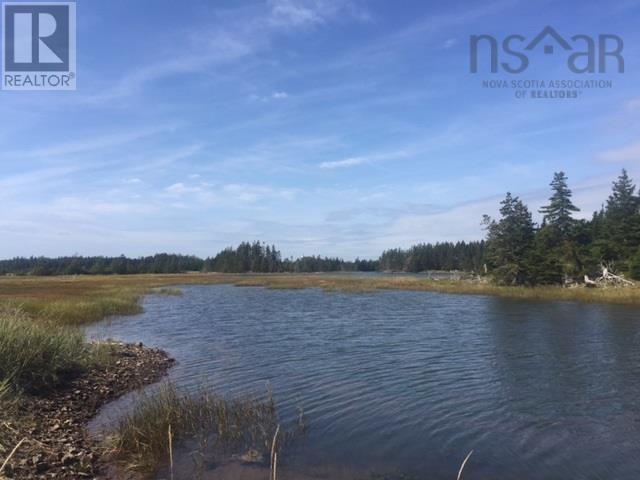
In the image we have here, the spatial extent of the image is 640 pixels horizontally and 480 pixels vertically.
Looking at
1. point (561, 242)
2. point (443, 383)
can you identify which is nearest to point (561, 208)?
point (561, 242)

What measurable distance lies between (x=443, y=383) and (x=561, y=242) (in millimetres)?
52346

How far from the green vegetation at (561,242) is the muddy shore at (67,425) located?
53.1 m

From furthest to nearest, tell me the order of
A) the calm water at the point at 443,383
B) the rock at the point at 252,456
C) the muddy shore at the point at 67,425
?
the calm water at the point at 443,383, the rock at the point at 252,456, the muddy shore at the point at 67,425

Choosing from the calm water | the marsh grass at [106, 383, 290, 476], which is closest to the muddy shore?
the marsh grass at [106, 383, 290, 476]

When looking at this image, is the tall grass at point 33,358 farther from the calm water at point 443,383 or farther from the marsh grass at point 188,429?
the marsh grass at point 188,429

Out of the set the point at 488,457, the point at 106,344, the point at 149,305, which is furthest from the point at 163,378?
the point at 149,305

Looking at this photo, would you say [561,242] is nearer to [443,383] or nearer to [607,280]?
[607,280]

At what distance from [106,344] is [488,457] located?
15.8 meters

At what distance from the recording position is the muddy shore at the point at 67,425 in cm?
804

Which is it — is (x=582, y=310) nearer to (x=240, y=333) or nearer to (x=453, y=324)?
(x=453, y=324)

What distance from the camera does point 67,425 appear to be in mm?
10609

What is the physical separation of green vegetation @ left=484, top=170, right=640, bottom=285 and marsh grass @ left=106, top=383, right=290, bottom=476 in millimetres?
54128

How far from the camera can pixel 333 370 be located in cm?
1717

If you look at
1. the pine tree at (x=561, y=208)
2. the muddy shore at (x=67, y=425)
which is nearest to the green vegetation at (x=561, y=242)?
the pine tree at (x=561, y=208)
